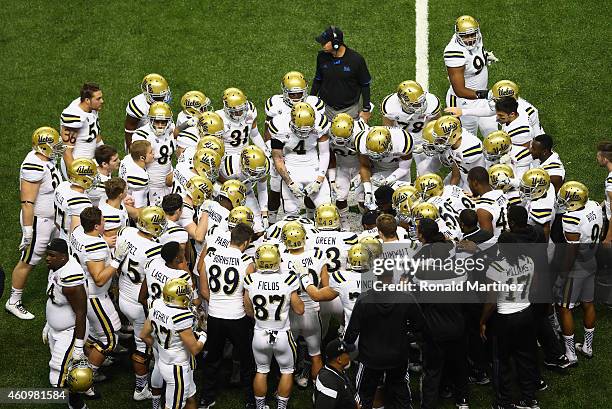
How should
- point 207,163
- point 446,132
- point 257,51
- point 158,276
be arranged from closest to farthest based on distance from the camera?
point 158,276
point 207,163
point 446,132
point 257,51

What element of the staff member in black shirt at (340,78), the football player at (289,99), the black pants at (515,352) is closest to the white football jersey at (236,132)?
the football player at (289,99)

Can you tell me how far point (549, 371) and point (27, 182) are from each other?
556cm

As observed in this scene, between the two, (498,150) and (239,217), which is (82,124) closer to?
(239,217)

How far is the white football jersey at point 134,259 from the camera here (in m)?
8.60

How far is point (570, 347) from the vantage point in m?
9.33

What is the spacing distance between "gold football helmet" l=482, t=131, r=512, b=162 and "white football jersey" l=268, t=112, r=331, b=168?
1774mm

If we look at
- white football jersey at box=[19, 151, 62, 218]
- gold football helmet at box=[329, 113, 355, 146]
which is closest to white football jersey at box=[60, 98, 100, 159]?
white football jersey at box=[19, 151, 62, 218]

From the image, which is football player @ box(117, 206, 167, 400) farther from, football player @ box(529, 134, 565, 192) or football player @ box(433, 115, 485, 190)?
football player @ box(529, 134, 565, 192)

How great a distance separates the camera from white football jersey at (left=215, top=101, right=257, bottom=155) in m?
10.8

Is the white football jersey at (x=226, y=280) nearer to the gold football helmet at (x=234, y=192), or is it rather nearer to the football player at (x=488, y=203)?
the gold football helmet at (x=234, y=192)

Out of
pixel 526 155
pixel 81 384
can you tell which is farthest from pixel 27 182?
pixel 526 155

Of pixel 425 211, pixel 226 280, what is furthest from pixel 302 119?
pixel 226 280

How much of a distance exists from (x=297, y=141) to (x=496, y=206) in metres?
2.37

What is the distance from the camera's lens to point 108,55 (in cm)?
1444
